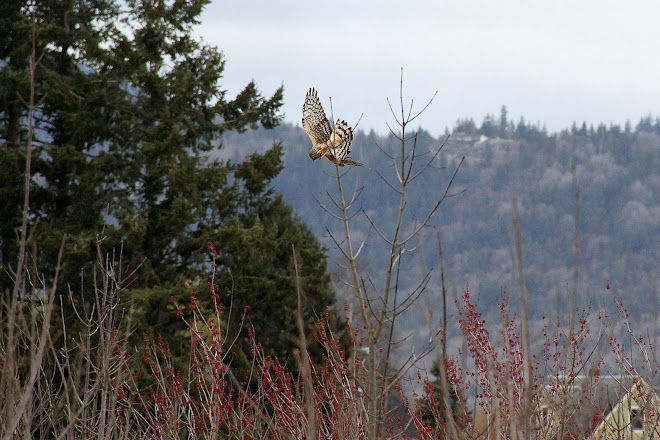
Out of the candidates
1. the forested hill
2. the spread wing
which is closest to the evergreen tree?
the spread wing

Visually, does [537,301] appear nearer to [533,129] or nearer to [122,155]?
[533,129]

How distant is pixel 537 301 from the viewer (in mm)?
97250

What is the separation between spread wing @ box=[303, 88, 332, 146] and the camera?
5.52 meters

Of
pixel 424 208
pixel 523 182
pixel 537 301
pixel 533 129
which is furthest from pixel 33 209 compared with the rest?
pixel 533 129

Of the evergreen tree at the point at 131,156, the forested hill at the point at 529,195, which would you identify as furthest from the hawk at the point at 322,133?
the forested hill at the point at 529,195

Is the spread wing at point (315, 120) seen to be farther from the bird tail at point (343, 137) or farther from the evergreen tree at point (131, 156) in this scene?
the evergreen tree at point (131, 156)

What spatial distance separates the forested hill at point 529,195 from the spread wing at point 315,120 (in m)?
84.8

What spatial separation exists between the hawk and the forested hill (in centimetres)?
8490

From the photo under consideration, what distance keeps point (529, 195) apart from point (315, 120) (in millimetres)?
130452

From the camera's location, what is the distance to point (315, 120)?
5.83m

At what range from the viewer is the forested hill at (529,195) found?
10700 cm

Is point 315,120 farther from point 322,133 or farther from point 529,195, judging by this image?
point 529,195

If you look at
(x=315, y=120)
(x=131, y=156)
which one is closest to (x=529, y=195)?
(x=131, y=156)

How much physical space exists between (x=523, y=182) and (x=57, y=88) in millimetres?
129829
